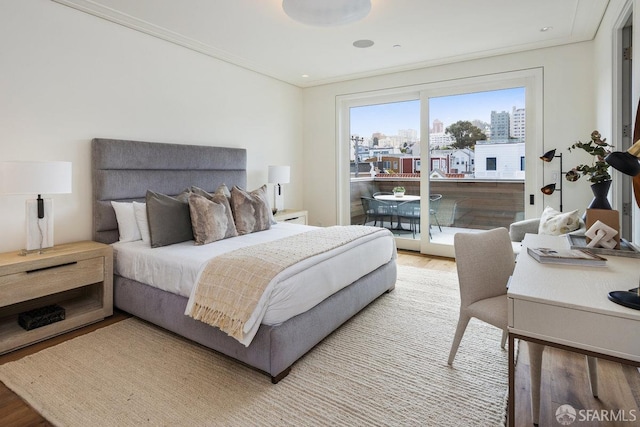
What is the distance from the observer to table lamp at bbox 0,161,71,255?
245cm

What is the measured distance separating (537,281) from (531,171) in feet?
11.1

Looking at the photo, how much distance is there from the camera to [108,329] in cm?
279

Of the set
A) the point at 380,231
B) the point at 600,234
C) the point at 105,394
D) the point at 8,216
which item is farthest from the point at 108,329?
the point at 600,234

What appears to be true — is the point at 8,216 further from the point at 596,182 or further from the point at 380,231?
the point at 596,182

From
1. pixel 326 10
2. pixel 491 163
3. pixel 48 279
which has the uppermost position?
pixel 326 10

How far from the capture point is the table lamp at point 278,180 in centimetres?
484

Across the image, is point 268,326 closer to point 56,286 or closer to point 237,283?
point 237,283

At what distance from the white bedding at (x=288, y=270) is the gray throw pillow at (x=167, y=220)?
8 cm

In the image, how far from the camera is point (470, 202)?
15.9 feet

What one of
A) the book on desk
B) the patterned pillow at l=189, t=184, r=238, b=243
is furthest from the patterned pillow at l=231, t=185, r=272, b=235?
the book on desk

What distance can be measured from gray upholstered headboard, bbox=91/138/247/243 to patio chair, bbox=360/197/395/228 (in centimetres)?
230

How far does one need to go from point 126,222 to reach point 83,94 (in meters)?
1.19

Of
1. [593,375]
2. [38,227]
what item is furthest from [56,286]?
[593,375]

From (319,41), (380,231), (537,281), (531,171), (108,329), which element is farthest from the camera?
(531,171)
